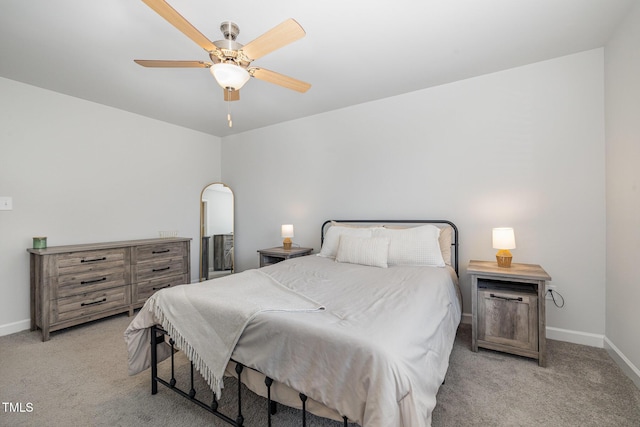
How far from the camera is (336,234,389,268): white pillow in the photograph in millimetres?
Answer: 2713

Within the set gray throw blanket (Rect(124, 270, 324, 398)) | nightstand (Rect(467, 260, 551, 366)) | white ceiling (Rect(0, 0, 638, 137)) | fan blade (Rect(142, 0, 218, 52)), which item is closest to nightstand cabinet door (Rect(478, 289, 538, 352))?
nightstand (Rect(467, 260, 551, 366))

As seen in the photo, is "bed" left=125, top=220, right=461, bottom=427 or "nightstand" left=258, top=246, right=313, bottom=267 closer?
"bed" left=125, top=220, right=461, bottom=427

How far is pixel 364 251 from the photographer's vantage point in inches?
110

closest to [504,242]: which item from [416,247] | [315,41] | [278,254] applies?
[416,247]

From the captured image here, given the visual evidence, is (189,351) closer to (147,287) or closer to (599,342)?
(147,287)

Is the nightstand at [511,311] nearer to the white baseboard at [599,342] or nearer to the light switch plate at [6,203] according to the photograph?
the white baseboard at [599,342]

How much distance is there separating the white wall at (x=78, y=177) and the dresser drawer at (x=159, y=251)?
0.56 metres

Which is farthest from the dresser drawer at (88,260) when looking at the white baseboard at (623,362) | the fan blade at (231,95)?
the white baseboard at (623,362)

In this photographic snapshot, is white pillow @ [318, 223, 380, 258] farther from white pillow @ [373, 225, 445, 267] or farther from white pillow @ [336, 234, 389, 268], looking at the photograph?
white pillow @ [373, 225, 445, 267]

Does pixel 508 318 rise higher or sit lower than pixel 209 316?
lower

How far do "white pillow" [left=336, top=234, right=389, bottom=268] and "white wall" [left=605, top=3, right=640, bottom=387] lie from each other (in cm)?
177

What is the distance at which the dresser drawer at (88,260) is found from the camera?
112 inches

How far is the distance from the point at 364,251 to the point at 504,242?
4.07 feet

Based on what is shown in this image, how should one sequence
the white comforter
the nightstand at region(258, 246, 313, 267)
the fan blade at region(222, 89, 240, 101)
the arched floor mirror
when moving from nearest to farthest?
the white comforter < the fan blade at region(222, 89, 240, 101) < the nightstand at region(258, 246, 313, 267) < the arched floor mirror
